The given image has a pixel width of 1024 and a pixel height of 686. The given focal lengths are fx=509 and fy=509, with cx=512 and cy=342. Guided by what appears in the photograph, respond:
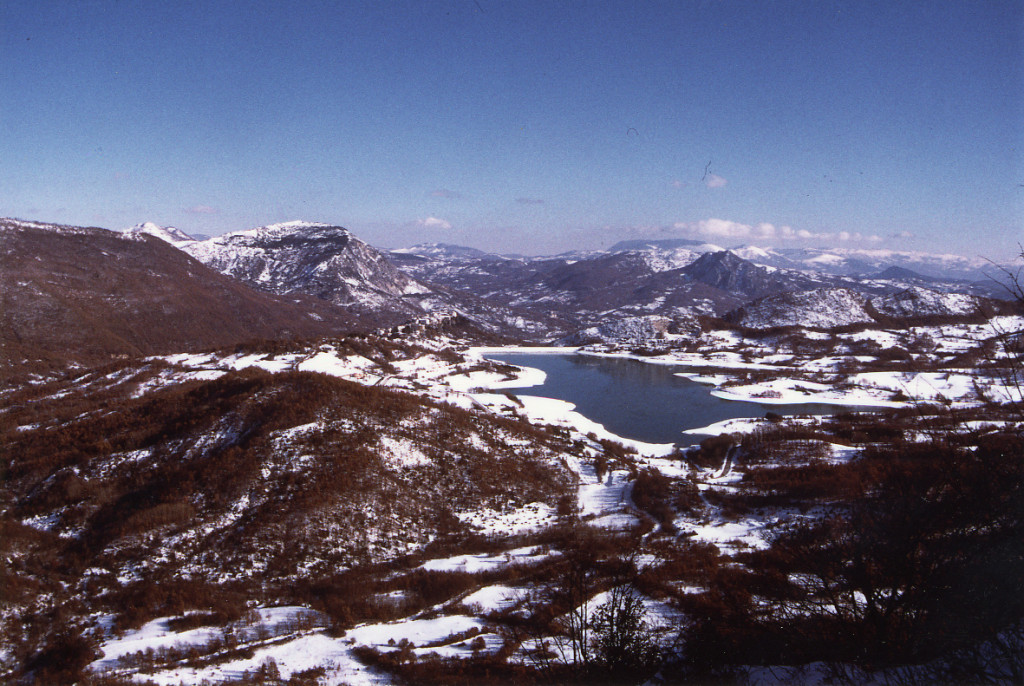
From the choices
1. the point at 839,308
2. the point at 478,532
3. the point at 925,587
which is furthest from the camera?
the point at 839,308

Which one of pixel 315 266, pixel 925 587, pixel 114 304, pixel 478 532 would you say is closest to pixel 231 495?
pixel 478 532

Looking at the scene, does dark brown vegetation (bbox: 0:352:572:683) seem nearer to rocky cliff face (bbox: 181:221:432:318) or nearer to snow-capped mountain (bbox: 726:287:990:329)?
snow-capped mountain (bbox: 726:287:990:329)

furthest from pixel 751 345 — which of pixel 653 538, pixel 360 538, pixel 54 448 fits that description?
pixel 54 448

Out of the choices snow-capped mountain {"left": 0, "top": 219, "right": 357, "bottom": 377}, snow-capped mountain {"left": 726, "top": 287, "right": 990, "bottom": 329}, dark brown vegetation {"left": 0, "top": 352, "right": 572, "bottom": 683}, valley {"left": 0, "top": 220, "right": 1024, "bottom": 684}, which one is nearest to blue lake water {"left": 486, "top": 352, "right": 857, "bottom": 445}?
valley {"left": 0, "top": 220, "right": 1024, "bottom": 684}

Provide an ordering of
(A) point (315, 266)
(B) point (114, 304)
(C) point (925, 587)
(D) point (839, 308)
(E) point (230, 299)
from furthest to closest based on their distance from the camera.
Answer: (A) point (315, 266) → (E) point (230, 299) → (D) point (839, 308) → (B) point (114, 304) → (C) point (925, 587)

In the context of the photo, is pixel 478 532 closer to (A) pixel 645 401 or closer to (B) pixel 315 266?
(A) pixel 645 401

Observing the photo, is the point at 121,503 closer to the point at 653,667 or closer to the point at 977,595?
the point at 653,667

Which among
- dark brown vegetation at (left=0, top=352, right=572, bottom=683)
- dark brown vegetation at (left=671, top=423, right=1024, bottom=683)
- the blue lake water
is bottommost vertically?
the blue lake water

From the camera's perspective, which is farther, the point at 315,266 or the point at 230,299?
the point at 315,266

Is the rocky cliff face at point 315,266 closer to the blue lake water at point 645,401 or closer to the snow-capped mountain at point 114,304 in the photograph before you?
the snow-capped mountain at point 114,304
